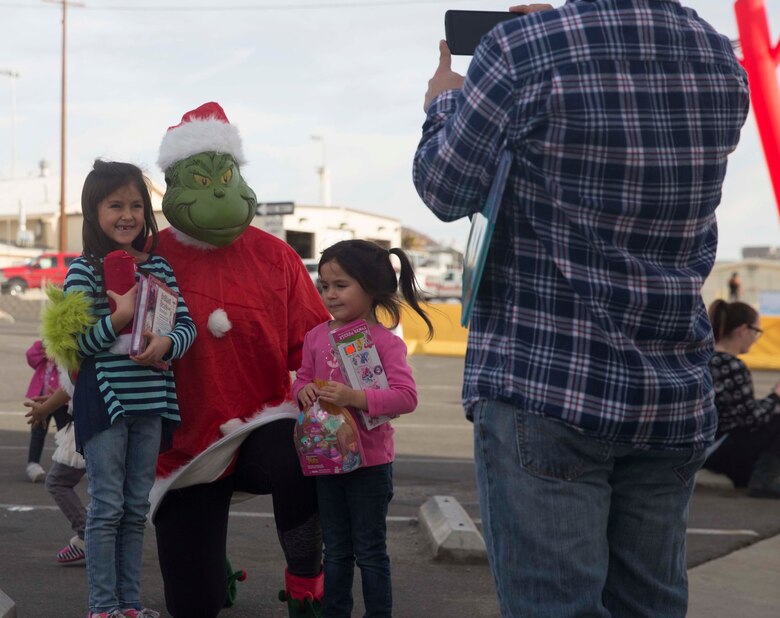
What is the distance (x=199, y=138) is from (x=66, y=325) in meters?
0.88

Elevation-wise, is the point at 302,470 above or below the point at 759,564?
above

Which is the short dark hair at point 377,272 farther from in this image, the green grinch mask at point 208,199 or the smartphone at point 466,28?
the smartphone at point 466,28

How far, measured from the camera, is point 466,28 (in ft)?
8.18

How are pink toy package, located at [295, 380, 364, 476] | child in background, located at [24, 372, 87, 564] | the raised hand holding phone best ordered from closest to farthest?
the raised hand holding phone
pink toy package, located at [295, 380, 364, 476]
child in background, located at [24, 372, 87, 564]

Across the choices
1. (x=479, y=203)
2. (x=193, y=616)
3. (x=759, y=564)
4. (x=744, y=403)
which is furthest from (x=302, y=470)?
(x=744, y=403)

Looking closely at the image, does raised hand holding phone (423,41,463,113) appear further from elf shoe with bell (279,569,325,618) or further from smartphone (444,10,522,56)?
elf shoe with bell (279,569,325,618)

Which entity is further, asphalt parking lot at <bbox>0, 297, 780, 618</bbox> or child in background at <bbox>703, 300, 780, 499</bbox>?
child in background at <bbox>703, 300, 780, 499</bbox>

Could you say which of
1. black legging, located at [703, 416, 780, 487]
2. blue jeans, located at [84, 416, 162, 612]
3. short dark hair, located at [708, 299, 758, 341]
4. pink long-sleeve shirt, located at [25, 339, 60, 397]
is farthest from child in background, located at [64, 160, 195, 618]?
black legging, located at [703, 416, 780, 487]

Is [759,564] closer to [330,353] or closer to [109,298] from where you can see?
[330,353]

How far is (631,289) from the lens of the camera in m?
2.12

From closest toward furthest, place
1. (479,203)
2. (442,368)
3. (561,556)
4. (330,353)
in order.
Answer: (561,556), (479,203), (330,353), (442,368)

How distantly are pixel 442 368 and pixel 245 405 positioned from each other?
49.0ft

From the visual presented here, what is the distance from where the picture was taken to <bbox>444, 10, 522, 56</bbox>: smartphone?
2486mm

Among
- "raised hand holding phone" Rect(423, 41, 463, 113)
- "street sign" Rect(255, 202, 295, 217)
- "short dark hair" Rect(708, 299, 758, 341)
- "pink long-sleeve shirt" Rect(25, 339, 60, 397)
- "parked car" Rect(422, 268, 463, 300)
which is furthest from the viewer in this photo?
"parked car" Rect(422, 268, 463, 300)
